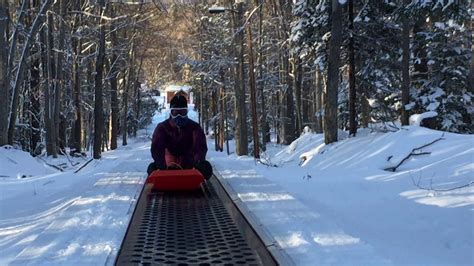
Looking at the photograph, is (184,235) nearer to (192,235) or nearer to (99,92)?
(192,235)

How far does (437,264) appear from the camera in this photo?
5.47 metres

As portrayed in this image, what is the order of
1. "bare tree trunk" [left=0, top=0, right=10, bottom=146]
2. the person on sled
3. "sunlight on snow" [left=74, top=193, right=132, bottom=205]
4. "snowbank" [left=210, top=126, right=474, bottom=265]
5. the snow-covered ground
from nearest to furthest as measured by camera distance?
1. the snow-covered ground
2. "snowbank" [left=210, top=126, right=474, bottom=265]
3. "sunlight on snow" [left=74, top=193, right=132, bottom=205]
4. the person on sled
5. "bare tree trunk" [left=0, top=0, right=10, bottom=146]

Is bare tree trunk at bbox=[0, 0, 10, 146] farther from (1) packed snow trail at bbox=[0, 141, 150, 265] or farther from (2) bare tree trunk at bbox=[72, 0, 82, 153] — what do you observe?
(2) bare tree trunk at bbox=[72, 0, 82, 153]

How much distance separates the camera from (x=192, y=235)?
19.7 ft

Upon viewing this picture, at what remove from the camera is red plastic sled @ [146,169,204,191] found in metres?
8.51

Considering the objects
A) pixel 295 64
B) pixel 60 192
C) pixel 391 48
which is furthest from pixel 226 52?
pixel 60 192

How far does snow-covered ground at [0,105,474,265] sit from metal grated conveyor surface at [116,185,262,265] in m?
0.22

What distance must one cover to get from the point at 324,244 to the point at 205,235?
1455mm

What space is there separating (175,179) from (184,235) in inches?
102

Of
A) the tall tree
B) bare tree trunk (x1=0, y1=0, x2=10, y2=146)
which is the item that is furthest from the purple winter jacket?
the tall tree

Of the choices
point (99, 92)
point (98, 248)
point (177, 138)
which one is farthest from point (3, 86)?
point (99, 92)

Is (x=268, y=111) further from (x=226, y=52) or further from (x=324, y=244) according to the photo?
(x=324, y=244)

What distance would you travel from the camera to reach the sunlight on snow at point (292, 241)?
5279mm

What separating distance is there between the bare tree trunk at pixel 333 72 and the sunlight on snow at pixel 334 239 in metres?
12.2
